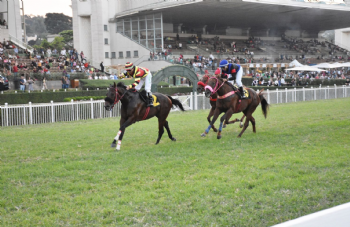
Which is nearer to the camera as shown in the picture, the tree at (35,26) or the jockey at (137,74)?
the jockey at (137,74)

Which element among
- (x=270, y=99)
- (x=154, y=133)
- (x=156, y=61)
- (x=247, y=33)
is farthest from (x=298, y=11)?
(x=154, y=133)

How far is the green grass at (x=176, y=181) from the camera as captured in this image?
4512mm

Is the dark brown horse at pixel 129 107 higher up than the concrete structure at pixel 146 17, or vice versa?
the concrete structure at pixel 146 17

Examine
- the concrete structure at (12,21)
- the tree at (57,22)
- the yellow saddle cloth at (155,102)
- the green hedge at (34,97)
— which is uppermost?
the tree at (57,22)

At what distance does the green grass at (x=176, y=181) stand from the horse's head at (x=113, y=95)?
1.10 metres

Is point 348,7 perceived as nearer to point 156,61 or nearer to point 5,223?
point 156,61

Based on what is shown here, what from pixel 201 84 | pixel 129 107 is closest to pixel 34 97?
pixel 129 107

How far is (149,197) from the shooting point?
5.09 m

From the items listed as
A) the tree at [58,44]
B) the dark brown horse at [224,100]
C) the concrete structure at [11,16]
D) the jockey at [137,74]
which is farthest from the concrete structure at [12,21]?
the dark brown horse at [224,100]

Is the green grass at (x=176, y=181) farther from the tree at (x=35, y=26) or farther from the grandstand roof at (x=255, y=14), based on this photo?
the tree at (x=35, y=26)

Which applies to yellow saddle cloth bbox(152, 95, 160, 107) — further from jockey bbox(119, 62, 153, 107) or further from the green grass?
the green grass

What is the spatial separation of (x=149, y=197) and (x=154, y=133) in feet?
21.8

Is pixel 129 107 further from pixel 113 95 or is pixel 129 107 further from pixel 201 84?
pixel 201 84

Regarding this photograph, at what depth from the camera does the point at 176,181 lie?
228 inches
